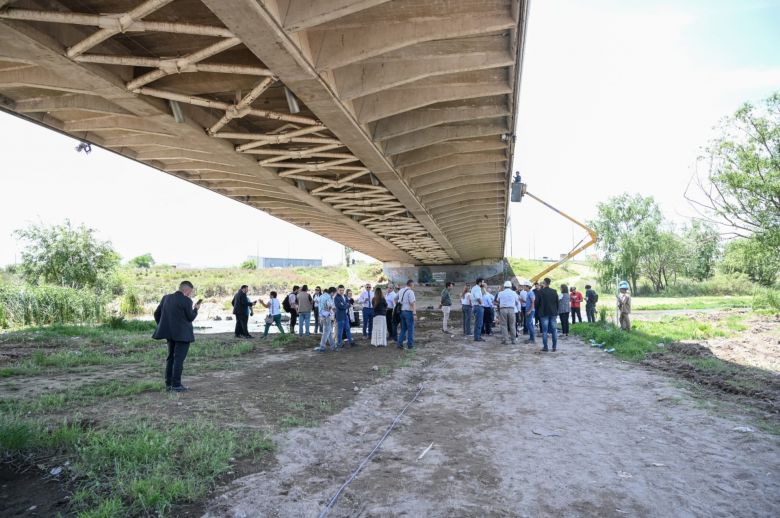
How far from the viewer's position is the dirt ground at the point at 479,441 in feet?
11.3

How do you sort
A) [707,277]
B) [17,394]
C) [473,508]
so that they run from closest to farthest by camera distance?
[473,508] → [17,394] → [707,277]

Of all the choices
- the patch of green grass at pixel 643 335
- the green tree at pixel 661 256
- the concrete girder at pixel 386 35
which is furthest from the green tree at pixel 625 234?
the concrete girder at pixel 386 35

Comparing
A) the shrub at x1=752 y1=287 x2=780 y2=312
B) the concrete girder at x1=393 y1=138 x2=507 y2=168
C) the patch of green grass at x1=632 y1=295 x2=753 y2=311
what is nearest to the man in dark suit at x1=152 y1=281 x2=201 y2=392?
the concrete girder at x1=393 y1=138 x2=507 y2=168

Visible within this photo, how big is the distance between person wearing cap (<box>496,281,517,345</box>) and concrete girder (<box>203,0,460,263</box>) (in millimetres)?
5094

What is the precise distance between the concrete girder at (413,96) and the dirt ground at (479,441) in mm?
5009

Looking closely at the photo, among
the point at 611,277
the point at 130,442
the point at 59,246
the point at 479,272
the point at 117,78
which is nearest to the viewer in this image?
the point at 130,442

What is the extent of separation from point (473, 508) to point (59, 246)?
26994 millimetres

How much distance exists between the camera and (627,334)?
12.3 metres

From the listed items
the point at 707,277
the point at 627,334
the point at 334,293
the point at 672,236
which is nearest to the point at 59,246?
the point at 334,293

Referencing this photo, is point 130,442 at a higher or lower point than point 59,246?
lower

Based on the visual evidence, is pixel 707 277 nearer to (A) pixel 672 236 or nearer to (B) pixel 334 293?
(A) pixel 672 236

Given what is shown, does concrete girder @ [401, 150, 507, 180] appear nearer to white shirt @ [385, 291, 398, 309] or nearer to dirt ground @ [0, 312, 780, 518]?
white shirt @ [385, 291, 398, 309]

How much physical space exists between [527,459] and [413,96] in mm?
6477

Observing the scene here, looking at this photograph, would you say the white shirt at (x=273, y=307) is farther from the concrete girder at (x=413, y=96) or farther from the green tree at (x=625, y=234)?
the green tree at (x=625, y=234)
